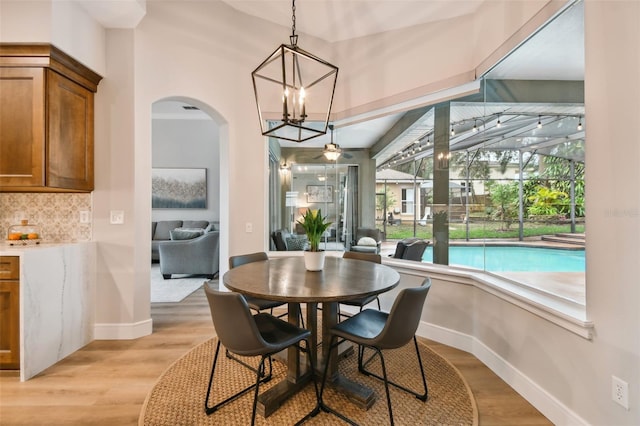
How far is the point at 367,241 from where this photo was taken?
3.76m

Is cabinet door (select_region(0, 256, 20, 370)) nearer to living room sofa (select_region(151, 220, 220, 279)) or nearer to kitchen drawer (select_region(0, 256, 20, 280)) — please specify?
kitchen drawer (select_region(0, 256, 20, 280))

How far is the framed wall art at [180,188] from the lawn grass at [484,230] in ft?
16.6

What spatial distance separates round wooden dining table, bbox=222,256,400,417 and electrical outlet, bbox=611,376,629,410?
1.13 metres

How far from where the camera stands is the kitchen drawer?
2.15 m

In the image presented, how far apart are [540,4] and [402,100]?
127 cm

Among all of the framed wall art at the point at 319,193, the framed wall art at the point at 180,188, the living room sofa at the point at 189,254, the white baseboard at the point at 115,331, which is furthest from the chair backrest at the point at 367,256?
the framed wall art at the point at 180,188

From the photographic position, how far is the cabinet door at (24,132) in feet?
7.74

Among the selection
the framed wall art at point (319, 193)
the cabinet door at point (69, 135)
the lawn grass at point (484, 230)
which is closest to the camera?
the lawn grass at point (484, 230)

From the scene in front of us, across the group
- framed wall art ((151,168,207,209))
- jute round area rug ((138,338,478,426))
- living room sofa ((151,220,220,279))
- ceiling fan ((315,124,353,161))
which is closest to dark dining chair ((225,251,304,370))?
jute round area rug ((138,338,478,426))

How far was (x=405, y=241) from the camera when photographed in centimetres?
335

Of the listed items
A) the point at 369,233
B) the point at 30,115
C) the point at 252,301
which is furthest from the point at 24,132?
the point at 369,233

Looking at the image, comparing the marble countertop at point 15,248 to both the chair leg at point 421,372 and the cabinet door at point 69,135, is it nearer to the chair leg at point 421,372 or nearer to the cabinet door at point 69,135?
the cabinet door at point 69,135

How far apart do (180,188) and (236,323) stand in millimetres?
6215

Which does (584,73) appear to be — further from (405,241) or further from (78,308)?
(78,308)
